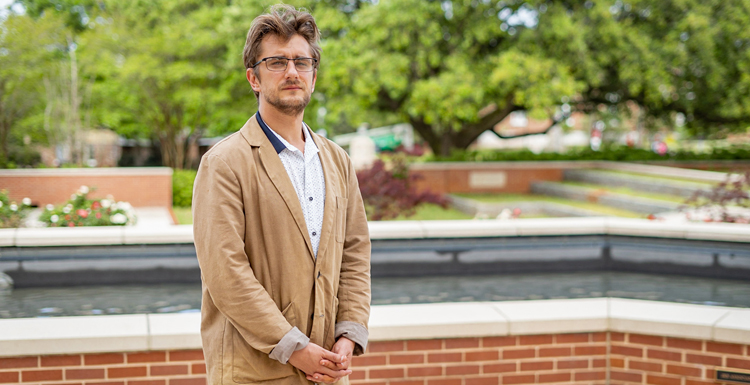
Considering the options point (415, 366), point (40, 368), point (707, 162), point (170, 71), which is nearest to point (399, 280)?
point (415, 366)

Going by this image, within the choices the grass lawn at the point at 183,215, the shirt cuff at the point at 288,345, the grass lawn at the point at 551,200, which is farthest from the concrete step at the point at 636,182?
the shirt cuff at the point at 288,345

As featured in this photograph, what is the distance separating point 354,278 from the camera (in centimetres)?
230

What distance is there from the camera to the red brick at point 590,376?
11.3 feet

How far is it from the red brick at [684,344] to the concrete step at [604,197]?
31.3 feet

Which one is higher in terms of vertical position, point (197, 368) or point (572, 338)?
point (572, 338)

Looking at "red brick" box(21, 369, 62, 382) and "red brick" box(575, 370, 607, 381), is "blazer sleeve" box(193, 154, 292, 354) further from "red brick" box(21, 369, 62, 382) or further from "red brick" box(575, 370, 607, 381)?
"red brick" box(575, 370, 607, 381)

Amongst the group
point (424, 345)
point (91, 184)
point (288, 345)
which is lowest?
point (424, 345)

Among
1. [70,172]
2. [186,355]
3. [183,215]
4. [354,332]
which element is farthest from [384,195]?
[70,172]

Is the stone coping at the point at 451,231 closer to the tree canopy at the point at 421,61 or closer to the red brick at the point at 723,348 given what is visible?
the red brick at the point at 723,348

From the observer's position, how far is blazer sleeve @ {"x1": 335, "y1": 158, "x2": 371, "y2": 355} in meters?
2.19

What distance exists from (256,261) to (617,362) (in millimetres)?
2372

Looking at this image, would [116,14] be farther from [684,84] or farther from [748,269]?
[748,269]

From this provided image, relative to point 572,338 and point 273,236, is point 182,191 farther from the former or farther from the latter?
point 273,236

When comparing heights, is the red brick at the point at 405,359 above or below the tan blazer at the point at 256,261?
below
